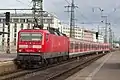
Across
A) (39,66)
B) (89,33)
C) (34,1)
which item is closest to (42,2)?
(34,1)

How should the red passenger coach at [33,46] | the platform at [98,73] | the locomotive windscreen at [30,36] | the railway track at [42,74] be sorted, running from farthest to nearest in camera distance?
the locomotive windscreen at [30,36]
the red passenger coach at [33,46]
the railway track at [42,74]
the platform at [98,73]

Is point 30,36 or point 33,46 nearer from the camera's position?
point 33,46

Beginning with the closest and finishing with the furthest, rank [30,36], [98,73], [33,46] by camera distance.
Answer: [98,73]
[33,46]
[30,36]

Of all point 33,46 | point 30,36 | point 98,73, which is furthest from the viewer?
point 30,36

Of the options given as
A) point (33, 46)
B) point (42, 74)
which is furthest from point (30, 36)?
point (42, 74)

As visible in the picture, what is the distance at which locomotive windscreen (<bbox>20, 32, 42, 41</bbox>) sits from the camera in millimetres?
28828

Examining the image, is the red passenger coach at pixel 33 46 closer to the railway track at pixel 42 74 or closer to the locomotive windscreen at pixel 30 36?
the locomotive windscreen at pixel 30 36

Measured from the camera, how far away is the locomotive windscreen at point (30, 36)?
94.6 feet

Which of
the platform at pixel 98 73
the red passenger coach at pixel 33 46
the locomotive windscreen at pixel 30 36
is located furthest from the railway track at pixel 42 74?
the locomotive windscreen at pixel 30 36

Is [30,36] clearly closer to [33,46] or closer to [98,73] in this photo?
[33,46]

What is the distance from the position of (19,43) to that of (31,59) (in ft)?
6.32

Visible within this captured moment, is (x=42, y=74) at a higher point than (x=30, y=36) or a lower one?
lower

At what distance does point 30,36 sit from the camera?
29031 millimetres

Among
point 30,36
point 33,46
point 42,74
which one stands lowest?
point 42,74
